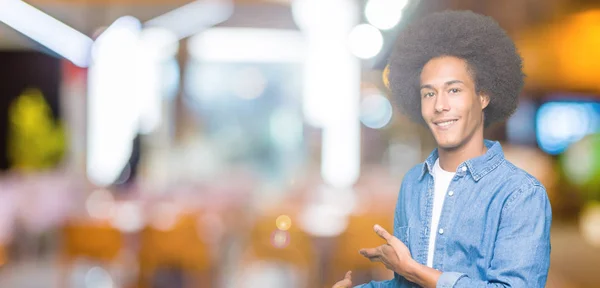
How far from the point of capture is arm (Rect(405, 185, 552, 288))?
1130mm

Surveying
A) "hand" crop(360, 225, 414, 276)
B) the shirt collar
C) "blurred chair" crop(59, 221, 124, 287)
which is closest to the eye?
the shirt collar

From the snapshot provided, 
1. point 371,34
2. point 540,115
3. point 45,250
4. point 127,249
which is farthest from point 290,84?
point 371,34

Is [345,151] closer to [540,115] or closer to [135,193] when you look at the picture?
[135,193]

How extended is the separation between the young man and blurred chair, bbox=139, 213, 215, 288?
11.6 ft

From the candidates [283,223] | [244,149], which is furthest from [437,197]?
[244,149]

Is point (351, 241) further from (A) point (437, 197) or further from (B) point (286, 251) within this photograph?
(A) point (437, 197)

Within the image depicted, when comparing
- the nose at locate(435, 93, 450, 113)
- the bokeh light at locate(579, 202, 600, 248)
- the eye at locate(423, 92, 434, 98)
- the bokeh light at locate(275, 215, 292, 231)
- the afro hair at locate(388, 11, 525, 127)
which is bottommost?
the bokeh light at locate(579, 202, 600, 248)

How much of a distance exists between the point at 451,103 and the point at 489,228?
20 cm

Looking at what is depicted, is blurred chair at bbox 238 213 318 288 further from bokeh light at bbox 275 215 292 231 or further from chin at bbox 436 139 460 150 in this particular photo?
chin at bbox 436 139 460 150

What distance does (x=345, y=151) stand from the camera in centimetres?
487

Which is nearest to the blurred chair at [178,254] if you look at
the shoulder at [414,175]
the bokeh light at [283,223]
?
the bokeh light at [283,223]

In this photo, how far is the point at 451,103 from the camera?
1.19 meters

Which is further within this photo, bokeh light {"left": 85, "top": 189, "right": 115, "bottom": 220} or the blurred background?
bokeh light {"left": 85, "top": 189, "right": 115, "bottom": 220}

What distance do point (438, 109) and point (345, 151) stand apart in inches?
145
